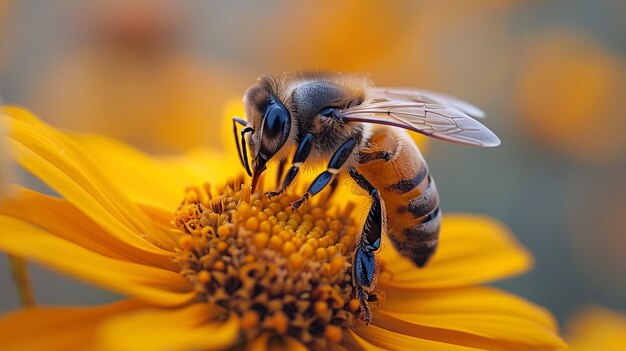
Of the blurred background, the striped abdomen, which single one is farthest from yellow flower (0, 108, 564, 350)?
the blurred background

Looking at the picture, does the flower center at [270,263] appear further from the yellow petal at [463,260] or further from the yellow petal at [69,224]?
the yellow petal at [463,260]

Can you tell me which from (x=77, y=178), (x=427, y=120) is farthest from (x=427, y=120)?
(x=77, y=178)

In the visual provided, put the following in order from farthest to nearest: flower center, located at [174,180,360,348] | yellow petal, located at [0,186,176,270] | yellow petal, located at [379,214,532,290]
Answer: yellow petal, located at [379,214,532,290]
flower center, located at [174,180,360,348]
yellow petal, located at [0,186,176,270]

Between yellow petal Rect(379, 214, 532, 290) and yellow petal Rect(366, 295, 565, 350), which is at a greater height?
yellow petal Rect(379, 214, 532, 290)

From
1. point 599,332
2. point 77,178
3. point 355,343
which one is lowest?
point 599,332

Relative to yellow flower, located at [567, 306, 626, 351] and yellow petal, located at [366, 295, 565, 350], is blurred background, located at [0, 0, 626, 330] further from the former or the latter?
yellow petal, located at [366, 295, 565, 350]

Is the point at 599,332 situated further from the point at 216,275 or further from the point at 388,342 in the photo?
the point at 216,275
